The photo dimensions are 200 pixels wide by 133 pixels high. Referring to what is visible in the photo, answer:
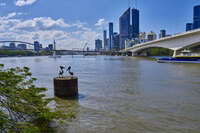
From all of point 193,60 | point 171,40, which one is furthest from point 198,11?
point 193,60

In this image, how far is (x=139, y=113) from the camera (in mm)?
8656

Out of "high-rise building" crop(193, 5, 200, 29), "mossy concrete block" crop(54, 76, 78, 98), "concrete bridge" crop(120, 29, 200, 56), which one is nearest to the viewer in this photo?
"mossy concrete block" crop(54, 76, 78, 98)

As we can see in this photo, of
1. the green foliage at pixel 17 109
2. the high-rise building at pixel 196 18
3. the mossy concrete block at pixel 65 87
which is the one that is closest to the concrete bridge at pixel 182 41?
the mossy concrete block at pixel 65 87

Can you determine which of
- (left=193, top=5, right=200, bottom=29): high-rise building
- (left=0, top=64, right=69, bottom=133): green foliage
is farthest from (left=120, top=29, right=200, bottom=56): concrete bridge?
(left=193, top=5, right=200, bottom=29): high-rise building

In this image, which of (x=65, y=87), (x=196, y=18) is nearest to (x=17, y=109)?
(x=65, y=87)

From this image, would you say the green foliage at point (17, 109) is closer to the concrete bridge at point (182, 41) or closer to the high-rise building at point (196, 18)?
the concrete bridge at point (182, 41)

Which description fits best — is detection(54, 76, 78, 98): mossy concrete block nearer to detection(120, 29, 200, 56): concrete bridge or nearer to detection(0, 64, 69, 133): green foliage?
detection(0, 64, 69, 133): green foliage

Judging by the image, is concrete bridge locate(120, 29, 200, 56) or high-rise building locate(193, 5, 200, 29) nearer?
concrete bridge locate(120, 29, 200, 56)

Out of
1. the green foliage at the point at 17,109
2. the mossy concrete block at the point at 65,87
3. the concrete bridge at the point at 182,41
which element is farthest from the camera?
the concrete bridge at the point at 182,41

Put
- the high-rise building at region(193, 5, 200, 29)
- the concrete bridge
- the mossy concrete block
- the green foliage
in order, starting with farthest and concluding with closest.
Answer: the high-rise building at region(193, 5, 200, 29) < the concrete bridge < the mossy concrete block < the green foliage

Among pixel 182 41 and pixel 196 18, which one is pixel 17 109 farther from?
pixel 196 18

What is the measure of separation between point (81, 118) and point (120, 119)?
1880mm

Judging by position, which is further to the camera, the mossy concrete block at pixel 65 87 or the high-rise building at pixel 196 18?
the high-rise building at pixel 196 18

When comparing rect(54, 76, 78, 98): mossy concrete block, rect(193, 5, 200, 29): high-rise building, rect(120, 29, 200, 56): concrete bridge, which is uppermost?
rect(193, 5, 200, 29): high-rise building
